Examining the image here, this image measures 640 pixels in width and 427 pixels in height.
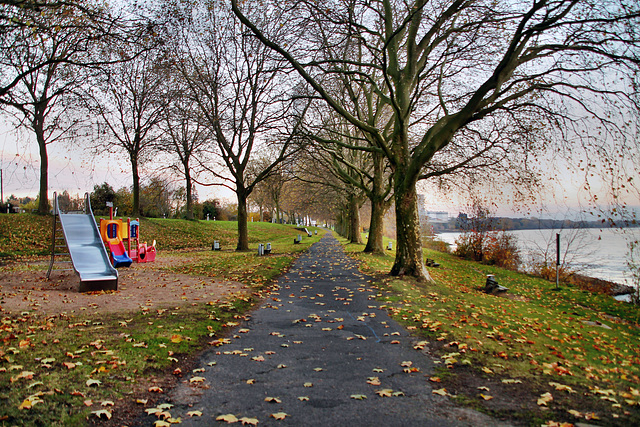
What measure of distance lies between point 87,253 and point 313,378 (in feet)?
35.3

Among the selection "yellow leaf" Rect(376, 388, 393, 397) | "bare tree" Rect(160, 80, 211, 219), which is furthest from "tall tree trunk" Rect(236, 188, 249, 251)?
"yellow leaf" Rect(376, 388, 393, 397)

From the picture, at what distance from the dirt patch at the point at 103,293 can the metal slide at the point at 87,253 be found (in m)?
0.36

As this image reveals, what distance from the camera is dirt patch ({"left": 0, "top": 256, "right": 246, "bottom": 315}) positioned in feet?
26.7

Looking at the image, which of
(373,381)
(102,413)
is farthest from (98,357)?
(373,381)

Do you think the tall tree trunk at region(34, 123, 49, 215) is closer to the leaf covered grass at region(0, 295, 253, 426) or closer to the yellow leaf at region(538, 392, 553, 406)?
the leaf covered grass at region(0, 295, 253, 426)

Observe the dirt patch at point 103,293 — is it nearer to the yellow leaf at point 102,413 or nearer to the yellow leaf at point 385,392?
the yellow leaf at point 102,413

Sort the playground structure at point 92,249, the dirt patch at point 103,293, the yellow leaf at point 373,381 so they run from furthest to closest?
the playground structure at point 92,249 < the dirt patch at point 103,293 < the yellow leaf at point 373,381

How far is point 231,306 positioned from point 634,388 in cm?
691

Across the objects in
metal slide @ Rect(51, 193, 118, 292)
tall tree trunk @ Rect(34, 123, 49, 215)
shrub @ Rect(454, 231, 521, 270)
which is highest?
tall tree trunk @ Rect(34, 123, 49, 215)

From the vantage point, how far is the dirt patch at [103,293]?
8127mm

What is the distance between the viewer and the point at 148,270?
1551 cm

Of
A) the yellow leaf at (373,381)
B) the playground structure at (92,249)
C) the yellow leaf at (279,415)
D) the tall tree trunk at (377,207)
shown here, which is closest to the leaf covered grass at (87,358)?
the yellow leaf at (279,415)

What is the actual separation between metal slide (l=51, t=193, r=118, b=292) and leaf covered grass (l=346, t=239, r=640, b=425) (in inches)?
298

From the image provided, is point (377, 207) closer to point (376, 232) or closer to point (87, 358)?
point (376, 232)
